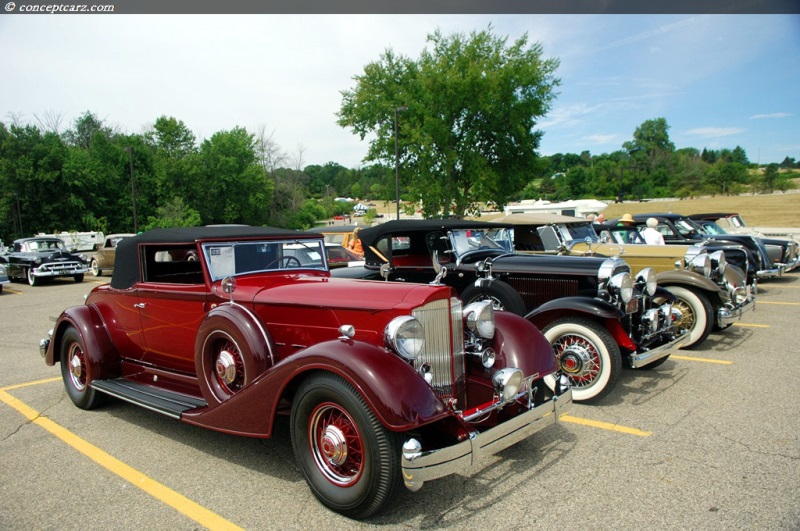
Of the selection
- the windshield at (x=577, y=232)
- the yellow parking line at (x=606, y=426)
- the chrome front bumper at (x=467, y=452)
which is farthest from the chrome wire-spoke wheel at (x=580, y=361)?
the windshield at (x=577, y=232)

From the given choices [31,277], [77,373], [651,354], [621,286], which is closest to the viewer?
[651,354]

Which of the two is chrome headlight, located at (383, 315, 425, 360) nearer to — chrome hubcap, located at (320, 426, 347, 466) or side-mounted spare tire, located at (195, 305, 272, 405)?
chrome hubcap, located at (320, 426, 347, 466)

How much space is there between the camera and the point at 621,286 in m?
5.12

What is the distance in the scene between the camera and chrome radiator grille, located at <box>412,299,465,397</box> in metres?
3.28

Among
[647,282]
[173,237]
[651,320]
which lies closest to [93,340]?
[173,237]

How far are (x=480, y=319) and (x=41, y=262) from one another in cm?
1817

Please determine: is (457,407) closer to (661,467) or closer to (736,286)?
(661,467)

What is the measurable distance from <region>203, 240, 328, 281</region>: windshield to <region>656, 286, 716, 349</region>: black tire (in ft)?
14.6

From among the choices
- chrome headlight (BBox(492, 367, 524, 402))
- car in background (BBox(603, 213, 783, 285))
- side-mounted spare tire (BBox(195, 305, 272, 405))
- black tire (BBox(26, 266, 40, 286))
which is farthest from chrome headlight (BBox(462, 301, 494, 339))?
black tire (BBox(26, 266, 40, 286))

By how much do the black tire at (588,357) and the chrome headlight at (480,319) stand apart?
4.25 ft

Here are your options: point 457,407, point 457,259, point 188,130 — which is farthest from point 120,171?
point 457,407

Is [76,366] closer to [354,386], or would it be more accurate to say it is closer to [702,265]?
[354,386]

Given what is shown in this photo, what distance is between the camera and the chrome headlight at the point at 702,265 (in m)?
7.00

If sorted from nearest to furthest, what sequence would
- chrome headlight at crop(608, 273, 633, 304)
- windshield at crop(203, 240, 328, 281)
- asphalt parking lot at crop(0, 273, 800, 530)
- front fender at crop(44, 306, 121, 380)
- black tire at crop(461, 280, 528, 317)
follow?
asphalt parking lot at crop(0, 273, 800, 530) → windshield at crop(203, 240, 328, 281) → front fender at crop(44, 306, 121, 380) → chrome headlight at crop(608, 273, 633, 304) → black tire at crop(461, 280, 528, 317)
